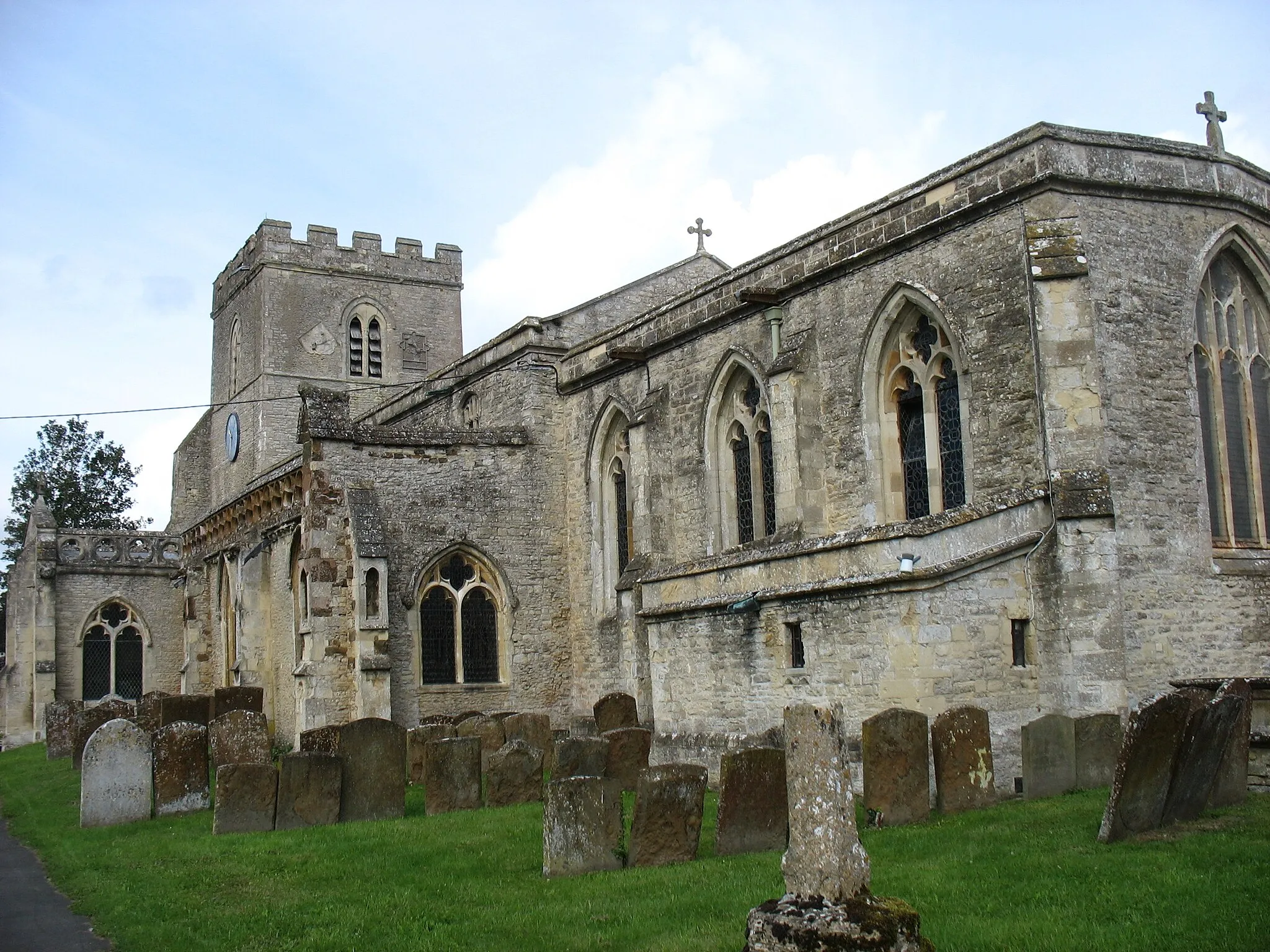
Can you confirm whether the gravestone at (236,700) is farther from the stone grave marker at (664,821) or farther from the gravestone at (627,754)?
the stone grave marker at (664,821)

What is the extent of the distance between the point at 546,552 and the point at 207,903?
15.3 m

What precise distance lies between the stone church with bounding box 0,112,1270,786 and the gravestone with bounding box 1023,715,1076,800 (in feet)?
3.63

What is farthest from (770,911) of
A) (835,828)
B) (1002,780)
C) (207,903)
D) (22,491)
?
(22,491)

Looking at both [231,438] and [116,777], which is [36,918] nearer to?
[116,777]

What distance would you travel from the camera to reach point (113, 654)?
37500 millimetres

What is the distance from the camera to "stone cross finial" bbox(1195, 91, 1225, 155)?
17734 millimetres

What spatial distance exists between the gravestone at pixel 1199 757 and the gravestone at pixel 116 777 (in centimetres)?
1103

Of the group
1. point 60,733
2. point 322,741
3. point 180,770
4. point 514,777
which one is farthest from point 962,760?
point 60,733

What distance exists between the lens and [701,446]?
22.4 meters

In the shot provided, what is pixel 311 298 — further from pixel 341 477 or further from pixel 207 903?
pixel 207 903

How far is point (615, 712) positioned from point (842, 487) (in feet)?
15.8

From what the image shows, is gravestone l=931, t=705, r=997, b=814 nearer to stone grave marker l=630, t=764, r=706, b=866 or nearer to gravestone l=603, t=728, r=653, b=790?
stone grave marker l=630, t=764, r=706, b=866

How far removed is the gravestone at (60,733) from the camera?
25547 millimetres

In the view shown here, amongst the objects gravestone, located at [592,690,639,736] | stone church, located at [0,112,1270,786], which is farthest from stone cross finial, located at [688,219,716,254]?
gravestone, located at [592,690,639,736]
